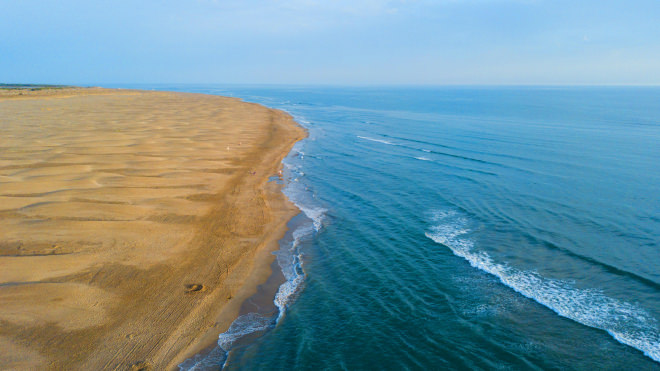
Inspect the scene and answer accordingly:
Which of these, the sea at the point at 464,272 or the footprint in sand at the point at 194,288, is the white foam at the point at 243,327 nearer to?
A: the sea at the point at 464,272

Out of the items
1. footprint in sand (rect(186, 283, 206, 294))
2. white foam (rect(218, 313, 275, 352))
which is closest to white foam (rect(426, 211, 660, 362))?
white foam (rect(218, 313, 275, 352))

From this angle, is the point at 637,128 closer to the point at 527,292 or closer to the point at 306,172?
the point at 306,172

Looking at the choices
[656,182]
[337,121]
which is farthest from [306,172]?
[337,121]

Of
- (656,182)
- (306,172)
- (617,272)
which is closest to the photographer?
(617,272)

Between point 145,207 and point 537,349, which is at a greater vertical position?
point 145,207

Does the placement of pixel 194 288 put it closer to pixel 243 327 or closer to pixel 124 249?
pixel 243 327

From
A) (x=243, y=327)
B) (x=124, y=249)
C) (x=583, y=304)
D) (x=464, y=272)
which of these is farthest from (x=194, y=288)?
(x=583, y=304)
